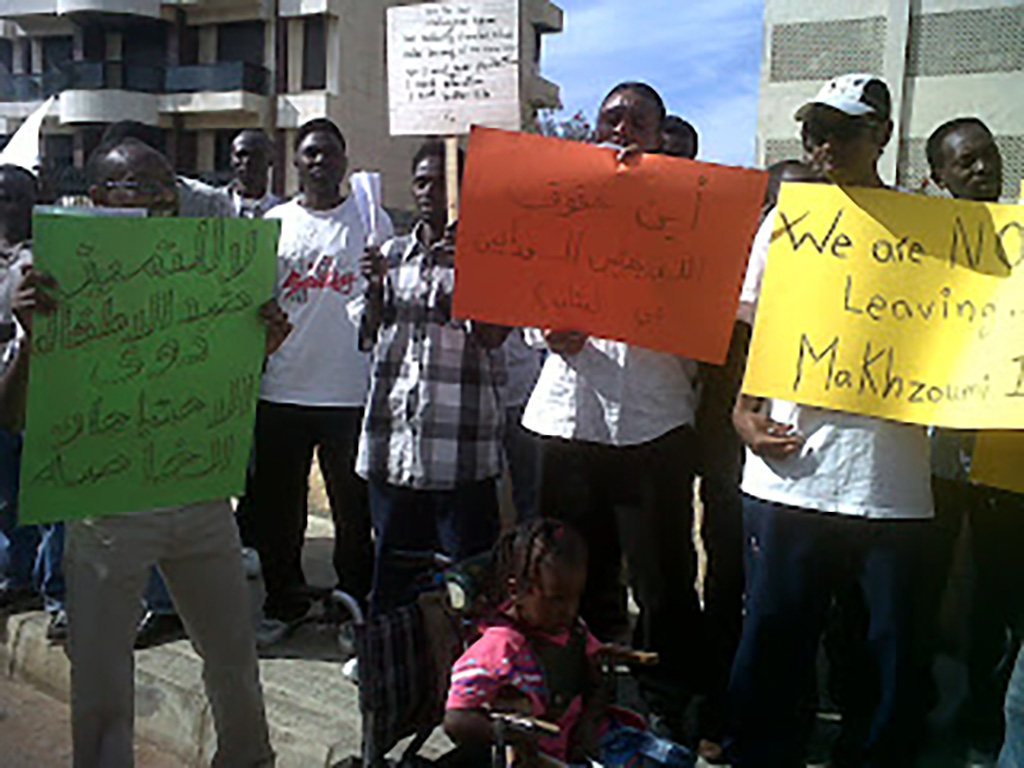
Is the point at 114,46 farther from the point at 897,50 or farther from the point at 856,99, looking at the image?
Result: the point at 856,99

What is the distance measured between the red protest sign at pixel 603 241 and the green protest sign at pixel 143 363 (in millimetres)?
612

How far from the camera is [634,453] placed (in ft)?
9.05

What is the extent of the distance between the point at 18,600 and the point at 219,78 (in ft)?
75.5

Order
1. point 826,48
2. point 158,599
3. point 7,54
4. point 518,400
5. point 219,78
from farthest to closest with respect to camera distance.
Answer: point 7,54 → point 219,78 → point 826,48 → point 158,599 → point 518,400

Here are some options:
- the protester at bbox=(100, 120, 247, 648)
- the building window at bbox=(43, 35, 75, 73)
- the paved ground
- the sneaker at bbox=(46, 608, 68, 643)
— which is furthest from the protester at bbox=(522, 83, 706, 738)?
the building window at bbox=(43, 35, 75, 73)

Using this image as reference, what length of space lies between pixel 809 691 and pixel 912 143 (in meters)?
10.4

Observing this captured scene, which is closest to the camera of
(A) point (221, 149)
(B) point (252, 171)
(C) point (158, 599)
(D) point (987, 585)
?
(D) point (987, 585)

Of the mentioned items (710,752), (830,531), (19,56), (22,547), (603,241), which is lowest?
(710,752)

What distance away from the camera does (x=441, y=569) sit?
251cm

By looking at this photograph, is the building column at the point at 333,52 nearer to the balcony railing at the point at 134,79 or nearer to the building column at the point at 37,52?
the balcony railing at the point at 134,79

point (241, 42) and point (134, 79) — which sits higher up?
point (241, 42)

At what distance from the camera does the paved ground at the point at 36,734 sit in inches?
129

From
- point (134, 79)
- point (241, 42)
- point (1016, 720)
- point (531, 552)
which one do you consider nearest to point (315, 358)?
point (531, 552)

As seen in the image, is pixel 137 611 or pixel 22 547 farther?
pixel 22 547
